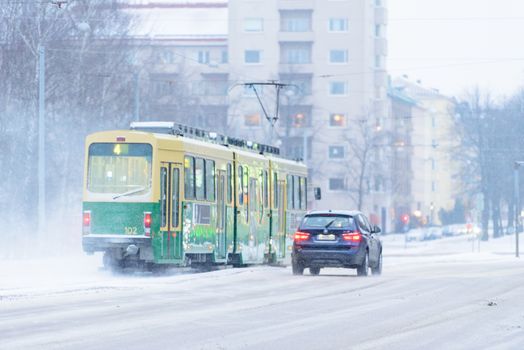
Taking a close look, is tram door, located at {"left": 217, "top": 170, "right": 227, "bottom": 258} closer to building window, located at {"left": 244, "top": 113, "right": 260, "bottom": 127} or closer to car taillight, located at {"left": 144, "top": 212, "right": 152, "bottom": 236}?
car taillight, located at {"left": 144, "top": 212, "right": 152, "bottom": 236}

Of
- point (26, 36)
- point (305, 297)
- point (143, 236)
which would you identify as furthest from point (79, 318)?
point (26, 36)

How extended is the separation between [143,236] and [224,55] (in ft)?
349

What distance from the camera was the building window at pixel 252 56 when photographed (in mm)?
132500

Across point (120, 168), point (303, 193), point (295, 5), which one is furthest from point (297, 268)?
point (295, 5)

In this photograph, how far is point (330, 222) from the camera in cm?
3528

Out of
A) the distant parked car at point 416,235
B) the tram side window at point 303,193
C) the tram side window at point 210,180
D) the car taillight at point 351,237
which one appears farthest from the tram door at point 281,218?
the distant parked car at point 416,235

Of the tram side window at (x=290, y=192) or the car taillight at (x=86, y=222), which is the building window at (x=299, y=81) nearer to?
the tram side window at (x=290, y=192)

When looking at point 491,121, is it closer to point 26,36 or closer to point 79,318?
point 26,36

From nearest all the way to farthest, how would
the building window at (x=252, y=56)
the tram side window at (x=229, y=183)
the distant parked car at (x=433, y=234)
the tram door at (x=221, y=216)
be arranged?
the tram door at (x=221, y=216) < the tram side window at (x=229, y=183) < the building window at (x=252, y=56) < the distant parked car at (x=433, y=234)

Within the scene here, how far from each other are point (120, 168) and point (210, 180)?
10.4 ft

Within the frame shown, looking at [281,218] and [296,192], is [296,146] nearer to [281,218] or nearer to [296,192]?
[296,192]

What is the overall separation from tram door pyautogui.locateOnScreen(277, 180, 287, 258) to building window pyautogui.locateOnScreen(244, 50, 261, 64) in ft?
286

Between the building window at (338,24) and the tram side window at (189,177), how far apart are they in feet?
319

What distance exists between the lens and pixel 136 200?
112 ft
